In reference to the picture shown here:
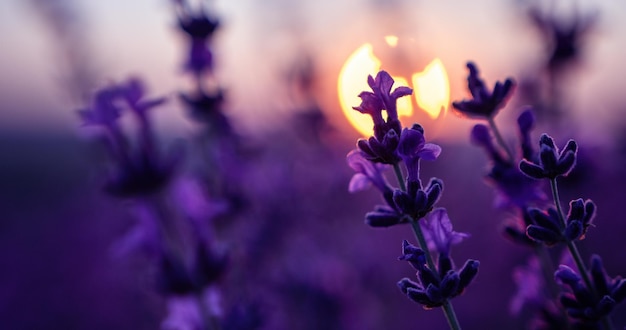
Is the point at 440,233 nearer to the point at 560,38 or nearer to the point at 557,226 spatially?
the point at 557,226

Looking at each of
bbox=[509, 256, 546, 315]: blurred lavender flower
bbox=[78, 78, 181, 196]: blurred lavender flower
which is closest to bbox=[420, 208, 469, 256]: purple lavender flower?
bbox=[509, 256, 546, 315]: blurred lavender flower

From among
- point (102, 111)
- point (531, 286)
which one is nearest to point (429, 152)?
point (531, 286)

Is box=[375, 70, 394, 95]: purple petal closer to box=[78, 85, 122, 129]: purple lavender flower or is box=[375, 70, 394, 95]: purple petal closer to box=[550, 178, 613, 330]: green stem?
box=[550, 178, 613, 330]: green stem

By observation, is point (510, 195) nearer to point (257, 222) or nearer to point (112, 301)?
point (257, 222)

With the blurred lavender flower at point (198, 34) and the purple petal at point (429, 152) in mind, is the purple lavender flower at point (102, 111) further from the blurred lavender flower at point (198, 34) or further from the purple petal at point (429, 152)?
the purple petal at point (429, 152)

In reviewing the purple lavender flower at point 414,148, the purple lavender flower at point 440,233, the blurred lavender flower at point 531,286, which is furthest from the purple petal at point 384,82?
the blurred lavender flower at point 531,286

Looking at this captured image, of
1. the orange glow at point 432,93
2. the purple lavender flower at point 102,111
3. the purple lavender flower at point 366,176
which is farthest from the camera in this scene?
the orange glow at point 432,93
